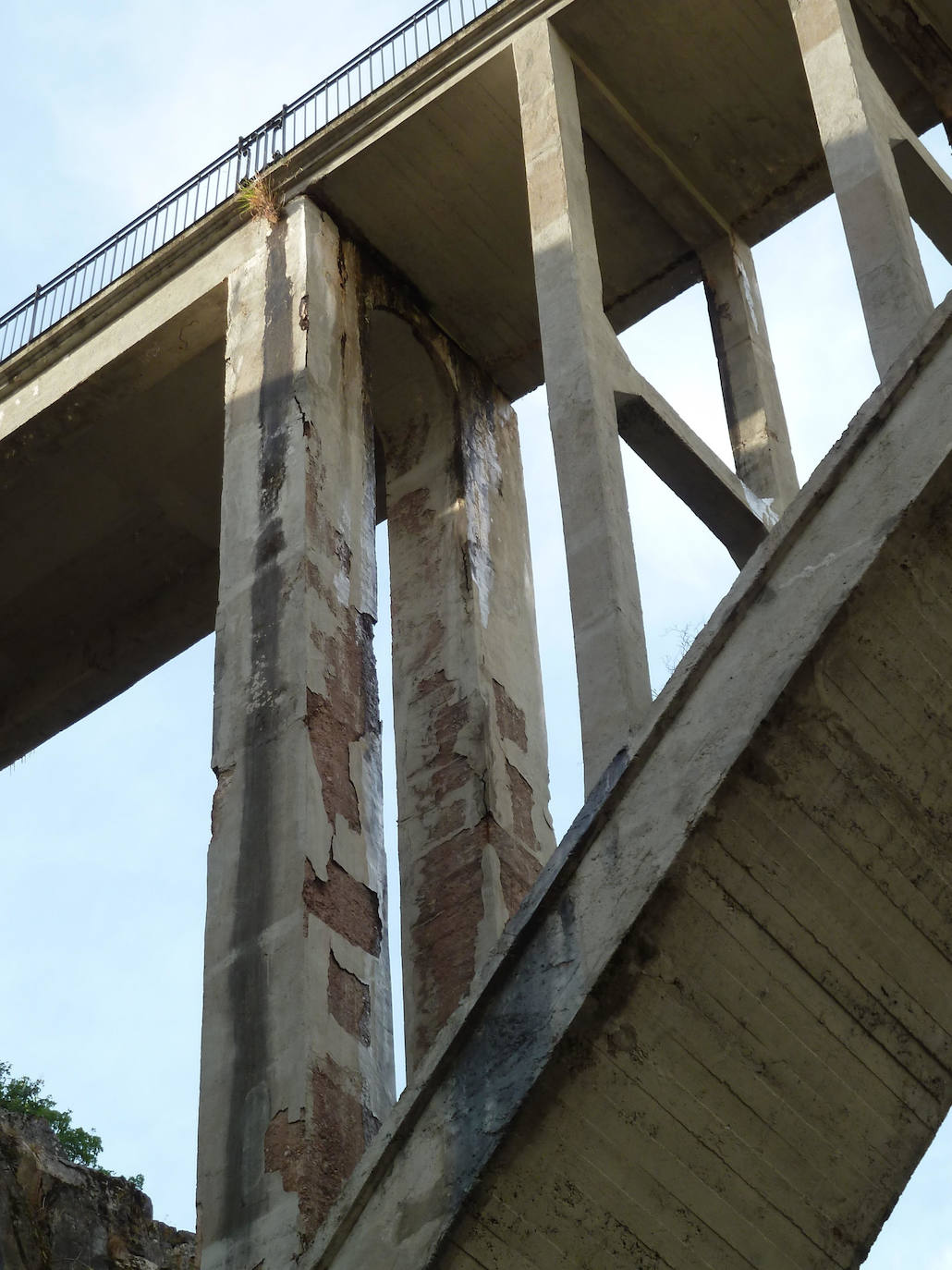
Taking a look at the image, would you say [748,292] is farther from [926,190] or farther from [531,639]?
[531,639]

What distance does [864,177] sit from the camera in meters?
9.08

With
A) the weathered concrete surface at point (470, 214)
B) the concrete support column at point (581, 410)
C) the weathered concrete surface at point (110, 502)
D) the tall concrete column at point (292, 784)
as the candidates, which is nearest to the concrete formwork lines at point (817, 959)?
the concrete support column at point (581, 410)

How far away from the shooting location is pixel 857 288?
8.72 m

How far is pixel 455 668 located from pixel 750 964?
4.48 meters

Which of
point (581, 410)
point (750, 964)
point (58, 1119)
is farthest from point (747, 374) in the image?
point (58, 1119)

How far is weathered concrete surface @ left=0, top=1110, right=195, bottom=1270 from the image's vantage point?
9.73 metres

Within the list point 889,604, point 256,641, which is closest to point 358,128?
point 256,641

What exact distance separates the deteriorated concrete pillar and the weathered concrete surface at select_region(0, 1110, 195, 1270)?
2.26m

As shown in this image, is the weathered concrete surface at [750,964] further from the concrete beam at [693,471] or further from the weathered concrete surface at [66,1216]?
the weathered concrete surface at [66,1216]

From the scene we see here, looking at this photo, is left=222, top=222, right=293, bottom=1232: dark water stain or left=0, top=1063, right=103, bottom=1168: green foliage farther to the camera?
left=0, top=1063, right=103, bottom=1168: green foliage

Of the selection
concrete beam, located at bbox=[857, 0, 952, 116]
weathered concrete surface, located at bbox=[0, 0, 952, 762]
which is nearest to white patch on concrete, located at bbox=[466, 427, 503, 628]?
weathered concrete surface, located at bbox=[0, 0, 952, 762]

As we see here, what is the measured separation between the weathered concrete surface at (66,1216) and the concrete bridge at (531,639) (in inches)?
90.6

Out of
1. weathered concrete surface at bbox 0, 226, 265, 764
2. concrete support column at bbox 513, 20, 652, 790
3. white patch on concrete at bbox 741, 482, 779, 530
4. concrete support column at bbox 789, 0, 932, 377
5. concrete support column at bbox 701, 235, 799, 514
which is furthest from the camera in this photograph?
weathered concrete surface at bbox 0, 226, 265, 764

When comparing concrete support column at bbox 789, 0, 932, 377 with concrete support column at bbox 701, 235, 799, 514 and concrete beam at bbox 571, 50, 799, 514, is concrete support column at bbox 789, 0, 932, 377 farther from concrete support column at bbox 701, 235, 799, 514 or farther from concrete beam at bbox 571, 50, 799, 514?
concrete support column at bbox 701, 235, 799, 514
